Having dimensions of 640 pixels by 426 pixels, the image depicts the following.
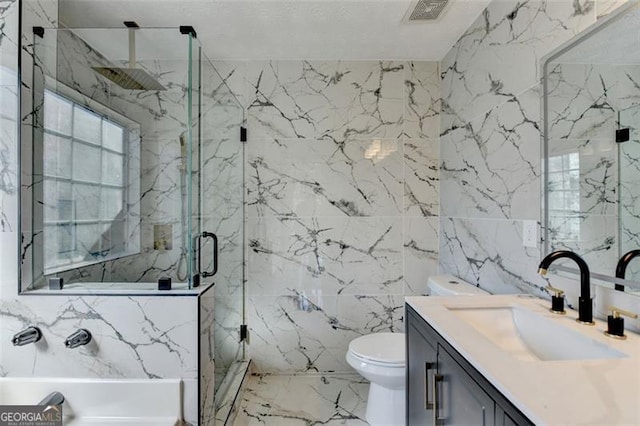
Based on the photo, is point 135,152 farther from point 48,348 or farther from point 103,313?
point 48,348

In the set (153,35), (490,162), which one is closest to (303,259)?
(490,162)

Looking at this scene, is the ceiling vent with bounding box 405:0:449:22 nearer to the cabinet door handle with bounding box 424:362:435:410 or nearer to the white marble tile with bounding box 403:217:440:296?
the white marble tile with bounding box 403:217:440:296

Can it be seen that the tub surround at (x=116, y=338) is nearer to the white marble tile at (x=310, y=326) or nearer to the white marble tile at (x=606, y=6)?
the white marble tile at (x=310, y=326)

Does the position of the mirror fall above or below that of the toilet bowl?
above

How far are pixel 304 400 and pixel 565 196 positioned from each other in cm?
189

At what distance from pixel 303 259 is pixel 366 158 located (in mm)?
886

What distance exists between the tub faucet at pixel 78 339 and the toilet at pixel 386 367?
1.29 meters

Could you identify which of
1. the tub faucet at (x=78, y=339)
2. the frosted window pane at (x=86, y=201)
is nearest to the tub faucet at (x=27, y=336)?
the tub faucet at (x=78, y=339)

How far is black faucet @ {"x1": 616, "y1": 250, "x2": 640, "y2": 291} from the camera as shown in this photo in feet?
3.23

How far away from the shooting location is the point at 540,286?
138 cm

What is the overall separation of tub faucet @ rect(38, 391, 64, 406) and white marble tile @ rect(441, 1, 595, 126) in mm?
2502

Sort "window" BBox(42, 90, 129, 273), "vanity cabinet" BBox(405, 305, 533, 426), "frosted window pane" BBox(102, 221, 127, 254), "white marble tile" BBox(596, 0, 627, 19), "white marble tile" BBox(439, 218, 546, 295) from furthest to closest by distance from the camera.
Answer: "frosted window pane" BBox(102, 221, 127, 254) → "window" BBox(42, 90, 129, 273) → "white marble tile" BBox(439, 218, 546, 295) → "white marble tile" BBox(596, 0, 627, 19) → "vanity cabinet" BBox(405, 305, 533, 426)

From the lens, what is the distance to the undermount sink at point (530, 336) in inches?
37.1

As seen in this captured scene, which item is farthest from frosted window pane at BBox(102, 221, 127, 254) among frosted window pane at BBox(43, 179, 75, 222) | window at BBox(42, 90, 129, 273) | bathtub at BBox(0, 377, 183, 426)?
bathtub at BBox(0, 377, 183, 426)
